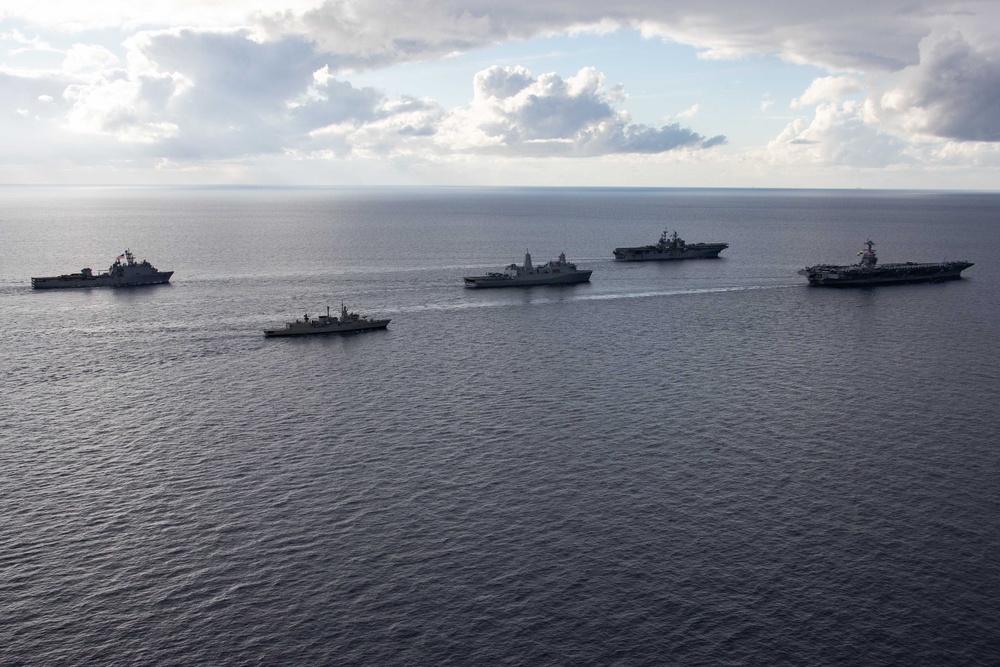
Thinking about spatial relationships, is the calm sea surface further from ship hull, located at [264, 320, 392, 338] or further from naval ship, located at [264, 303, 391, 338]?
naval ship, located at [264, 303, 391, 338]

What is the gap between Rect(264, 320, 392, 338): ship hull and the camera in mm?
145875

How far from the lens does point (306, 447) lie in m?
89.2

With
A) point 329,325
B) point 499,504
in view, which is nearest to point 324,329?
point 329,325

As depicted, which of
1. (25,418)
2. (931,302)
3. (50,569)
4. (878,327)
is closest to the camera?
(50,569)

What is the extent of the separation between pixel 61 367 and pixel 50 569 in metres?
68.0

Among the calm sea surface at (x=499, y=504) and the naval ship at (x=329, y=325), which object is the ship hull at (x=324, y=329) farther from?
the calm sea surface at (x=499, y=504)

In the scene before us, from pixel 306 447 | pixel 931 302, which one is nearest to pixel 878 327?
pixel 931 302

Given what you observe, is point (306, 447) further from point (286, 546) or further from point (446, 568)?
point (446, 568)

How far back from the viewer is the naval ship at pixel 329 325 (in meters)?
146

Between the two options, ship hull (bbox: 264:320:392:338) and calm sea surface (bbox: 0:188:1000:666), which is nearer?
calm sea surface (bbox: 0:188:1000:666)

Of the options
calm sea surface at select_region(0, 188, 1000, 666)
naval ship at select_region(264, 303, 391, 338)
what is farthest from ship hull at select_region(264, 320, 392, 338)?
calm sea surface at select_region(0, 188, 1000, 666)

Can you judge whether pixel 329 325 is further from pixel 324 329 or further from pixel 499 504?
pixel 499 504

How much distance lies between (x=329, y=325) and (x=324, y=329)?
139 cm

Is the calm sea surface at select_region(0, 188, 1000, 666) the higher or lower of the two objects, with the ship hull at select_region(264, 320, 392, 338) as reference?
lower
